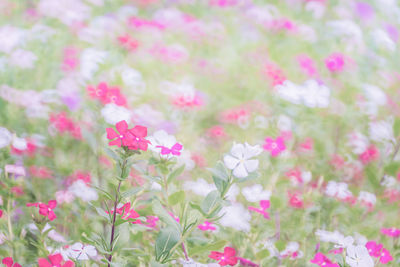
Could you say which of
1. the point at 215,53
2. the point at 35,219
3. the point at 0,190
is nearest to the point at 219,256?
the point at 35,219

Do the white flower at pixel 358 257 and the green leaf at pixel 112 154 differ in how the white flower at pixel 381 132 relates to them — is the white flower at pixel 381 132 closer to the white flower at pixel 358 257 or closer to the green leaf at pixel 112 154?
the white flower at pixel 358 257

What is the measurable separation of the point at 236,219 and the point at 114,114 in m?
0.41

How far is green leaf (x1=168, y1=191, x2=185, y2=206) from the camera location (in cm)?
89

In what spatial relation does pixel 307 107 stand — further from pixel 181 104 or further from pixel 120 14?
pixel 120 14

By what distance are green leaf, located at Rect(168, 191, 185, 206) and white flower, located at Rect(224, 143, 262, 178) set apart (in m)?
0.12

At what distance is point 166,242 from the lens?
0.86m

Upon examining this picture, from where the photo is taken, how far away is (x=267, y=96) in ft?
6.67

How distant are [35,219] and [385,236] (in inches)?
37.6

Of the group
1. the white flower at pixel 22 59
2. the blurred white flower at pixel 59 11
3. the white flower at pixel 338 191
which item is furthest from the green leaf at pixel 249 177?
the blurred white flower at pixel 59 11

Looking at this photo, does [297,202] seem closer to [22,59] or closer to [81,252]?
[81,252]

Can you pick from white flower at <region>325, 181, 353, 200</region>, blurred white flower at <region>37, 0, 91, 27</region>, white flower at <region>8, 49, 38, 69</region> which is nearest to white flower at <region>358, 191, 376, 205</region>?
white flower at <region>325, 181, 353, 200</region>

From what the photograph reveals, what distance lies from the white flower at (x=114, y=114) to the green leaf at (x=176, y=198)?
30 cm

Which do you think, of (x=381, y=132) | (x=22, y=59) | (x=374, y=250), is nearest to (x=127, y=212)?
(x=374, y=250)

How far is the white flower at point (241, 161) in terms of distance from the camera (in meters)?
0.83
